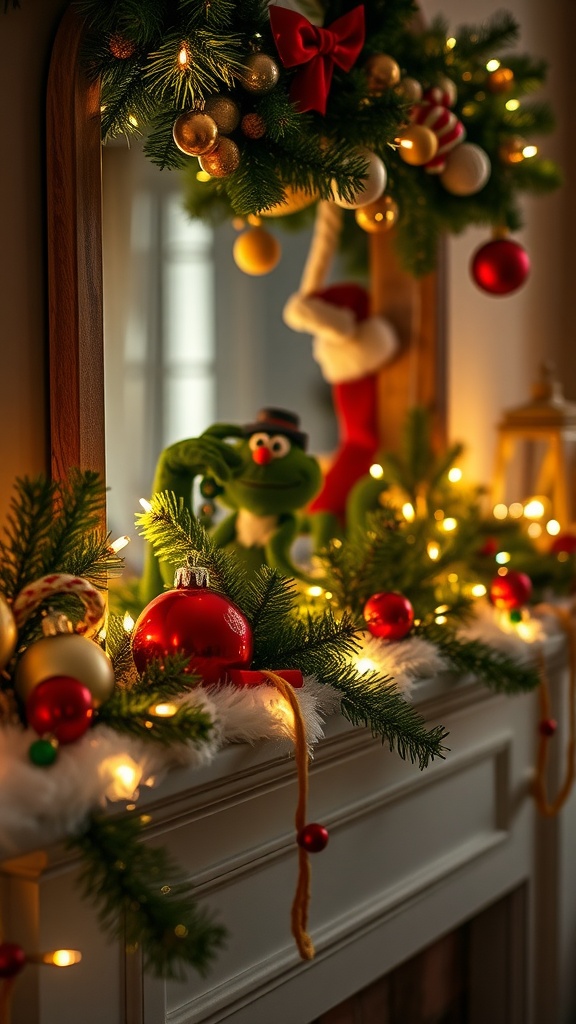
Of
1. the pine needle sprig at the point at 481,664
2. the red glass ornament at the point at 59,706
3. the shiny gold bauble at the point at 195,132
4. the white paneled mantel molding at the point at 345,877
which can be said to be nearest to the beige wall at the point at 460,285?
the shiny gold bauble at the point at 195,132

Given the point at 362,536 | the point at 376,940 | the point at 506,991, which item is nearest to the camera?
the point at 376,940

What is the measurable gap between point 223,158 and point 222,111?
0.04 metres

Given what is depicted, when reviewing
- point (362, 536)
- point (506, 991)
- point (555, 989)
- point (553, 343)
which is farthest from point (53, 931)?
point (553, 343)

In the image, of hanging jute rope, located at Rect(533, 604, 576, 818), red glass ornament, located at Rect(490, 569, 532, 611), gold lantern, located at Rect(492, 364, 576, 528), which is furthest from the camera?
gold lantern, located at Rect(492, 364, 576, 528)

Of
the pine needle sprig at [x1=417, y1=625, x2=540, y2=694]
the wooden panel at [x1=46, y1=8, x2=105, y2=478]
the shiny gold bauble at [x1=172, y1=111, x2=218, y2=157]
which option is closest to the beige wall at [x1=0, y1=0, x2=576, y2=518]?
the wooden panel at [x1=46, y1=8, x2=105, y2=478]

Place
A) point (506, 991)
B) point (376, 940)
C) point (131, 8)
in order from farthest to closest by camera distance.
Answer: point (506, 991) < point (376, 940) < point (131, 8)

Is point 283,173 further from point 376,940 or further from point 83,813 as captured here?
point 376,940

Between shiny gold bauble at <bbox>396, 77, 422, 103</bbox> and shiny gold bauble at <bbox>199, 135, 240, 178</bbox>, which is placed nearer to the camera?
shiny gold bauble at <bbox>199, 135, 240, 178</bbox>

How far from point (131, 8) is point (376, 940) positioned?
0.98 m

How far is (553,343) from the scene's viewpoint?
214 centimetres

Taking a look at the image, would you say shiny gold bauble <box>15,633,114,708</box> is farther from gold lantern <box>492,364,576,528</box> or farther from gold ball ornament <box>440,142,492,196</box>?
gold lantern <box>492,364,576,528</box>

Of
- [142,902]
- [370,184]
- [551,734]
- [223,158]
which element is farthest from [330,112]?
[551,734]

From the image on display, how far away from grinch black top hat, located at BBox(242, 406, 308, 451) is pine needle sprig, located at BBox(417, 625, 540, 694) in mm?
261

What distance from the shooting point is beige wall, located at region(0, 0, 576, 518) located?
0.92 meters
